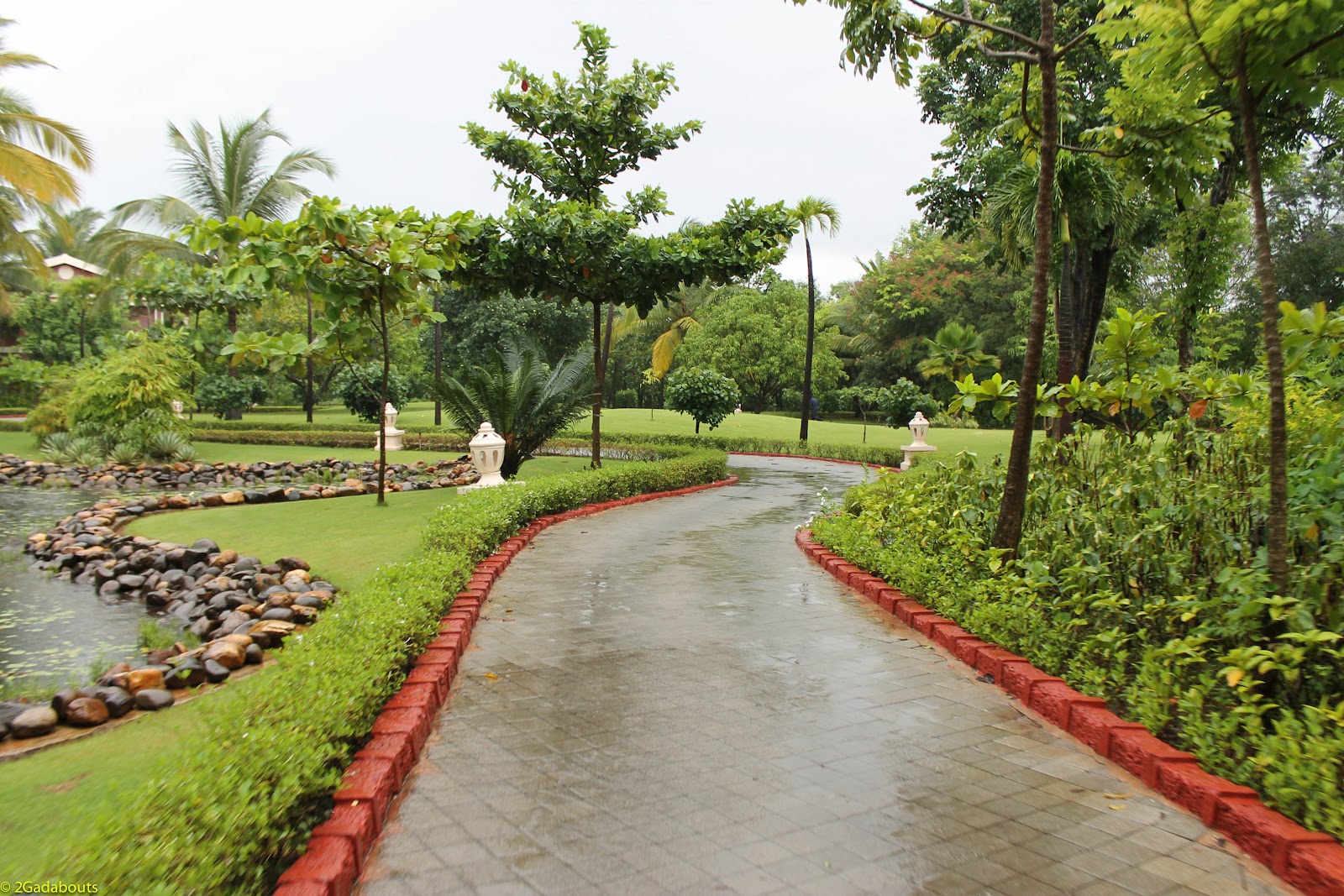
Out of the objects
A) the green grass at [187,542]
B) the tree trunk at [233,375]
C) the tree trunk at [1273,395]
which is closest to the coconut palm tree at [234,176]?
the tree trunk at [233,375]

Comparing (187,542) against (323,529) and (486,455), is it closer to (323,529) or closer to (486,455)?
(323,529)

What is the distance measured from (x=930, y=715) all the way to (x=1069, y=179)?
11016mm

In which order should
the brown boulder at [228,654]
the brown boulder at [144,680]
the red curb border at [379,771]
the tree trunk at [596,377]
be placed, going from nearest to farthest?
the red curb border at [379,771]
the brown boulder at [144,680]
the brown boulder at [228,654]
the tree trunk at [596,377]

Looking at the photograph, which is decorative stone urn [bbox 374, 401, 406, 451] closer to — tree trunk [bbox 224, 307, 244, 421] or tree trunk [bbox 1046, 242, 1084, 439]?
tree trunk [bbox 224, 307, 244, 421]

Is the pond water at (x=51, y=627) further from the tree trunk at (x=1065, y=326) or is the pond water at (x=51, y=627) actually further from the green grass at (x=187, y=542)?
the tree trunk at (x=1065, y=326)

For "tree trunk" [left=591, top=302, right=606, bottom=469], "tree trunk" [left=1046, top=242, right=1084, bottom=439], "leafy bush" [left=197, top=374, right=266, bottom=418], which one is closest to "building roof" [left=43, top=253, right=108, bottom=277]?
"leafy bush" [left=197, top=374, right=266, bottom=418]

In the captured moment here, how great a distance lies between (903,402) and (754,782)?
65.2ft

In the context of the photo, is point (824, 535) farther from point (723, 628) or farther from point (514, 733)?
point (514, 733)

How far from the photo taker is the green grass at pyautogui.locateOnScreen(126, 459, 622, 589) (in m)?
7.39

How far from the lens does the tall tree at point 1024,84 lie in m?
5.20

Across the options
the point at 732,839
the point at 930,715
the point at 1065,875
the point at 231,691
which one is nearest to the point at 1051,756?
the point at 930,715

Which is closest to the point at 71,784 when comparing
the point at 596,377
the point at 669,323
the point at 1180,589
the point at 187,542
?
the point at 1180,589

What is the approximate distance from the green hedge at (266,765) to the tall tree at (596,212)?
25.0 feet

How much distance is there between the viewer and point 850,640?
5.25 m
